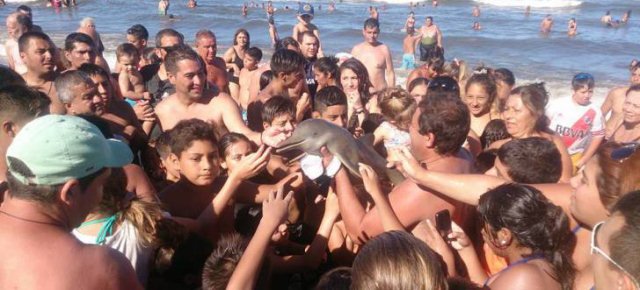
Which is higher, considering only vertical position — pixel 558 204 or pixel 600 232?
pixel 600 232

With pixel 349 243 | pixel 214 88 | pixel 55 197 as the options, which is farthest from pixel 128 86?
pixel 55 197

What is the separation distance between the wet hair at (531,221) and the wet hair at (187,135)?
173 centimetres

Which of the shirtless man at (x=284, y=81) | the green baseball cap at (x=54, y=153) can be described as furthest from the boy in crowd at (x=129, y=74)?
the green baseball cap at (x=54, y=153)

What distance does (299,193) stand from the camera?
3324 mm

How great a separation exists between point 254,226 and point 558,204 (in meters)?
1.97

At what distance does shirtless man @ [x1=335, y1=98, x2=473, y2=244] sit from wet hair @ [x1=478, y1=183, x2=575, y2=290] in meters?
0.48

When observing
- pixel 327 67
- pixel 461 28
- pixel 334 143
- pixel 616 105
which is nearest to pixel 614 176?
pixel 334 143

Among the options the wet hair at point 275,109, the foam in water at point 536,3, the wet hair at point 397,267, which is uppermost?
the foam in water at point 536,3

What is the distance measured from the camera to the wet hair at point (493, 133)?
4.32 m

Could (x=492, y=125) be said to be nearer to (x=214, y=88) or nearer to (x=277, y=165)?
(x=277, y=165)

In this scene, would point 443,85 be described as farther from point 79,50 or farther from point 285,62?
point 79,50

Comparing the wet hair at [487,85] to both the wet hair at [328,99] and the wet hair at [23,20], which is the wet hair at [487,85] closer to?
the wet hair at [328,99]

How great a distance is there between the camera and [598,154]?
2170mm

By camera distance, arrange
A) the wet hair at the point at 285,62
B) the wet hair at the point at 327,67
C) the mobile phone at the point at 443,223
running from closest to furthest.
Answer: the mobile phone at the point at 443,223 < the wet hair at the point at 285,62 < the wet hair at the point at 327,67
